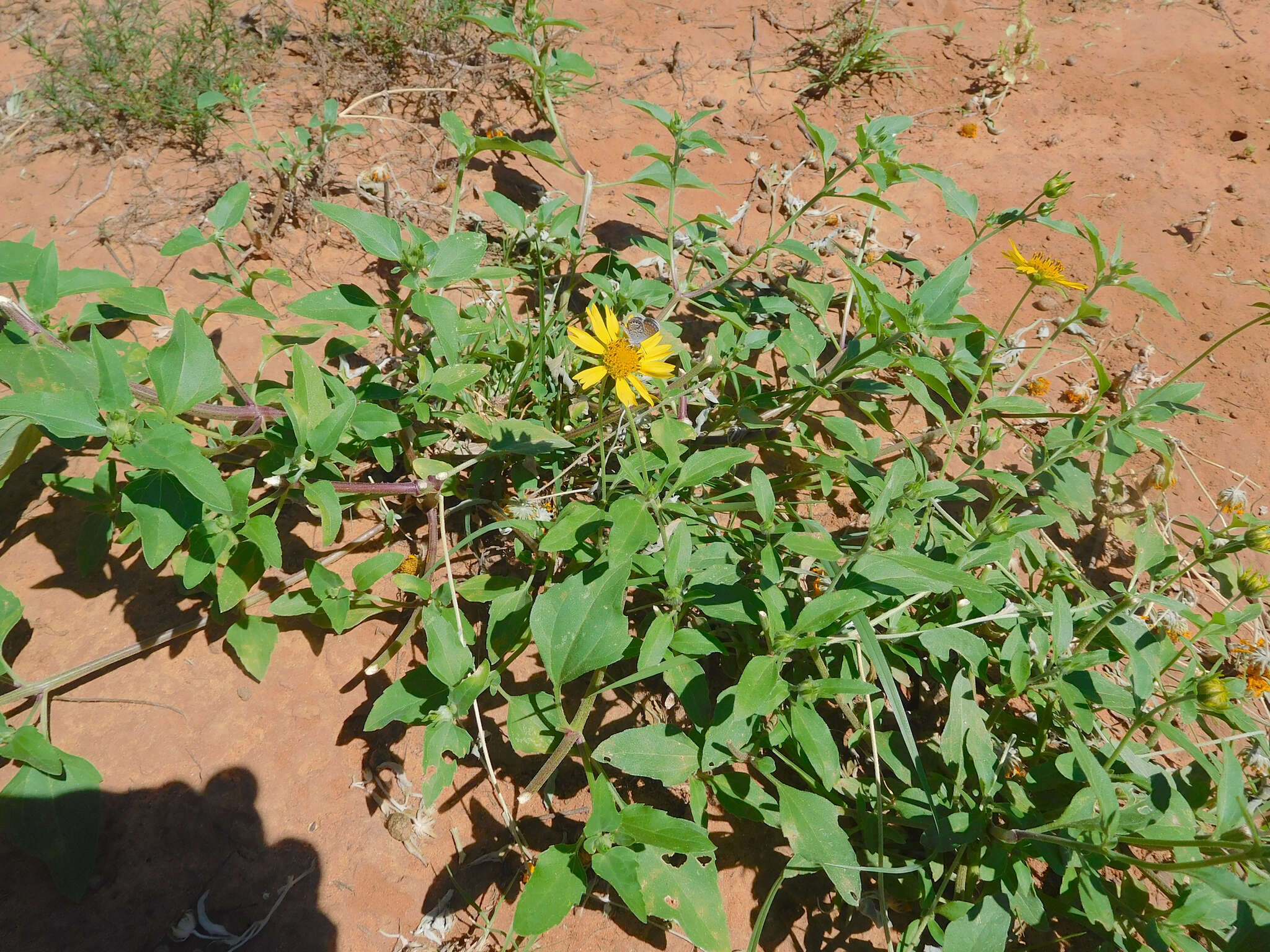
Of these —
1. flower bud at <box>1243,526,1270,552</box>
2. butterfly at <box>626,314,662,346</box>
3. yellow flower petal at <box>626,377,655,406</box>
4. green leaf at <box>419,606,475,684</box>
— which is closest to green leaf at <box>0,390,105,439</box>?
green leaf at <box>419,606,475,684</box>

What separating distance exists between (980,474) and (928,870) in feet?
3.93

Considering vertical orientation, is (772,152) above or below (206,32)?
below

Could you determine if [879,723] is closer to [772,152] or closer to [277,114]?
[772,152]

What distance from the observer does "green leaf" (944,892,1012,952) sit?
1.72 m

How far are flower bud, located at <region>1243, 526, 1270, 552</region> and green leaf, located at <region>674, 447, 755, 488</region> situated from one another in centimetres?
128

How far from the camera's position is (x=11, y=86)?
10.9 ft

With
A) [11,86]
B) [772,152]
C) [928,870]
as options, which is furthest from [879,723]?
[11,86]

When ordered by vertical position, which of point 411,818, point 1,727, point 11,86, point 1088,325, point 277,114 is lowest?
point 411,818

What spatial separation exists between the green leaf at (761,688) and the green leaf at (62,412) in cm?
149

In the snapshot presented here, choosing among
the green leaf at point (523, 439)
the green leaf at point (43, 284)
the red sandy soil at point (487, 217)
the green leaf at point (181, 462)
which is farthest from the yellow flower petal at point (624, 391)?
the green leaf at point (43, 284)

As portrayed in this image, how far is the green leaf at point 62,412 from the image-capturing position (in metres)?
1.51

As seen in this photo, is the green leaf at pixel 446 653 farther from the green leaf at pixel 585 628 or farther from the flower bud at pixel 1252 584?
the flower bud at pixel 1252 584

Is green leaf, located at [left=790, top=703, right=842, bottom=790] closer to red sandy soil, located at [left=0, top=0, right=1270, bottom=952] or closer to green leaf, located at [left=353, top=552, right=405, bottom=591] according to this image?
red sandy soil, located at [left=0, top=0, right=1270, bottom=952]

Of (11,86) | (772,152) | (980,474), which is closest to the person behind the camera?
(980,474)
